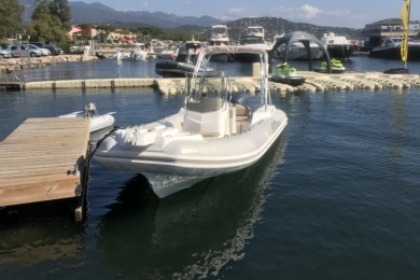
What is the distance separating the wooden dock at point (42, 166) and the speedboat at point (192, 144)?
812mm

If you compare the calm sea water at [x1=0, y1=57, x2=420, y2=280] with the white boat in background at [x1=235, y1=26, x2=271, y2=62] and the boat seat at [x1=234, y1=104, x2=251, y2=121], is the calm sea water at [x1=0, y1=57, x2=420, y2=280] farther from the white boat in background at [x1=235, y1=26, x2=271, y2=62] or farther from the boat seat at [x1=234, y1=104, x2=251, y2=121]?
the white boat in background at [x1=235, y1=26, x2=271, y2=62]

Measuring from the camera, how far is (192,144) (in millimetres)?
8664

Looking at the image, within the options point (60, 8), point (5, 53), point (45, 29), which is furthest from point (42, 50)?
point (60, 8)

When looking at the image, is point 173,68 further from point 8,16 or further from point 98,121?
point 8,16

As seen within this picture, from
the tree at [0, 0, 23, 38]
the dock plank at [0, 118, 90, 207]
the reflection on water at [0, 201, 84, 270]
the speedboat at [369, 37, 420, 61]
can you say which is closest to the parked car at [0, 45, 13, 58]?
the tree at [0, 0, 23, 38]

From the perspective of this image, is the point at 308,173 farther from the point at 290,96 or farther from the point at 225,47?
the point at 290,96

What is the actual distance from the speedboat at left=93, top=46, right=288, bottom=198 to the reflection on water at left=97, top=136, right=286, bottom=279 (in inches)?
23.9

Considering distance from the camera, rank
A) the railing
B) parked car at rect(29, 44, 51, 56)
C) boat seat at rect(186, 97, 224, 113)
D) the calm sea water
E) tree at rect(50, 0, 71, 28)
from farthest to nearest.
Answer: tree at rect(50, 0, 71, 28) < parked car at rect(29, 44, 51, 56) < the railing < boat seat at rect(186, 97, 224, 113) < the calm sea water

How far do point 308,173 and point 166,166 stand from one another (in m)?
4.84

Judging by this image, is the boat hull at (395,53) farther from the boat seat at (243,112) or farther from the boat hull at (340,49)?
the boat seat at (243,112)

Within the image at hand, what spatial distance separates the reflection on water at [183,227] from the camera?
23.7 ft

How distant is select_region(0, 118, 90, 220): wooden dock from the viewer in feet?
25.3

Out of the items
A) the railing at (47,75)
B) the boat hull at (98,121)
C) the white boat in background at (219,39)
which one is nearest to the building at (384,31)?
the white boat in background at (219,39)

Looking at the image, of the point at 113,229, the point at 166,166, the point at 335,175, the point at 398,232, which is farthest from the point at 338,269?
the point at 335,175
